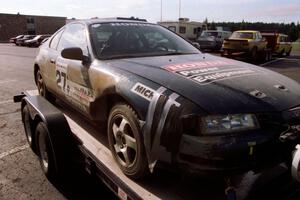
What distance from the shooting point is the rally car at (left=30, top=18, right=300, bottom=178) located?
2207 millimetres

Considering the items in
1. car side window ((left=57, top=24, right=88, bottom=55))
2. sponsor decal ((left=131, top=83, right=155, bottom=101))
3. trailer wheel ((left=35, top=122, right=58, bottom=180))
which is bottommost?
trailer wheel ((left=35, top=122, right=58, bottom=180))

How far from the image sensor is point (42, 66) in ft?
17.1

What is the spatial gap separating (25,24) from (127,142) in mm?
A: 73009

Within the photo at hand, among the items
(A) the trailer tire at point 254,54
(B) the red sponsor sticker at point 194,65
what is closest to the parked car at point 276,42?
(A) the trailer tire at point 254,54

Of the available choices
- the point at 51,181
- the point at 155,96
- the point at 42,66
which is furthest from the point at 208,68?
the point at 42,66

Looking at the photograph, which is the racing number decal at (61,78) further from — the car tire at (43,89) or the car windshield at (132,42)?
the car tire at (43,89)

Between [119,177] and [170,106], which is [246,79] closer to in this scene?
[170,106]

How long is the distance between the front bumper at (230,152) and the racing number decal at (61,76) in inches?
92.2

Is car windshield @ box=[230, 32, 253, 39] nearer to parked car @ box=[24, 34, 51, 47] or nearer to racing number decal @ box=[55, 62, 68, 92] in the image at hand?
racing number decal @ box=[55, 62, 68, 92]

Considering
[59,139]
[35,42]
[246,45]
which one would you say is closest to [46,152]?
[59,139]

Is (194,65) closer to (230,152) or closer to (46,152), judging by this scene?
(230,152)

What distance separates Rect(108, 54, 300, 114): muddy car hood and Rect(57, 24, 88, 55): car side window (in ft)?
2.49

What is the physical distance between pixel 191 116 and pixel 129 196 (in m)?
0.79

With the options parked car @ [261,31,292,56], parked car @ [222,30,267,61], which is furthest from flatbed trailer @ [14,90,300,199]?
parked car @ [261,31,292,56]
